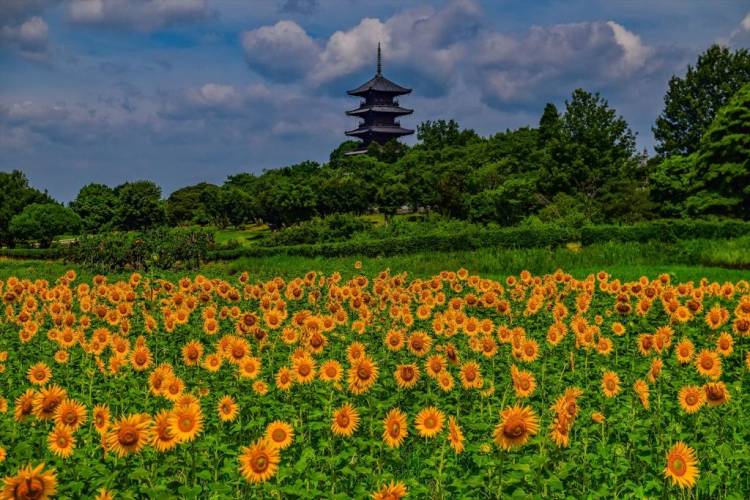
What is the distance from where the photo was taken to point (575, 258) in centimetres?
2016

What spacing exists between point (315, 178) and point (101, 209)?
2205cm

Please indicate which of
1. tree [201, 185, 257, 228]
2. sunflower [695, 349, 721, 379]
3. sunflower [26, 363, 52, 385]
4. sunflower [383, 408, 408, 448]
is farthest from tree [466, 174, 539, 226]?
sunflower [383, 408, 408, 448]

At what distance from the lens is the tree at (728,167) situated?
31.5 meters

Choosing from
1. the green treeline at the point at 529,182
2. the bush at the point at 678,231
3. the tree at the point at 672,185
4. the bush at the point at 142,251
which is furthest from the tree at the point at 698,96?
the bush at the point at 142,251

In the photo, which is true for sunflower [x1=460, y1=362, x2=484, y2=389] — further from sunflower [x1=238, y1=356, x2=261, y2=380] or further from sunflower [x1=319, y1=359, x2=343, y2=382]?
sunflower [x1=238, y1=356, x2=261, y2=380]

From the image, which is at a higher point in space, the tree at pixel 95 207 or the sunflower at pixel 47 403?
the tree at pixel 95 207

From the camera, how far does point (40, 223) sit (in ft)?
170

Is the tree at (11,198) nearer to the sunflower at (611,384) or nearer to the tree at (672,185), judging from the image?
the tree at (672,185)

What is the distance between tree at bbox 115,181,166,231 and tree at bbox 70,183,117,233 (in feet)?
3.42

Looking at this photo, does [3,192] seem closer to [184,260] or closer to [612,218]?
[184,260]

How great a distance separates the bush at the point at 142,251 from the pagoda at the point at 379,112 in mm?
59912

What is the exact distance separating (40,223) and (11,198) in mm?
7398

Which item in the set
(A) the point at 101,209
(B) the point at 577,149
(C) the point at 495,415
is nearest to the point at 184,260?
(C) the point at 495,415

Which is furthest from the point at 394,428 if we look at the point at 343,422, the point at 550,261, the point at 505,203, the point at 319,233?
the point at 505,203
